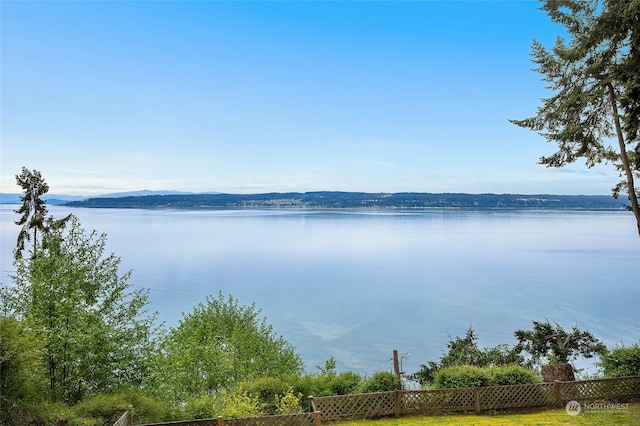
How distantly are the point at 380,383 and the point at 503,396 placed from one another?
3553mm

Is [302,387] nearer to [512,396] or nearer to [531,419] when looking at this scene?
[512,396]

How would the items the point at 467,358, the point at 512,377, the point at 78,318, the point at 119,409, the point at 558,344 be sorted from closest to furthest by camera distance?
the point at 119,409, the point at 512,377, the point at 78,318, the point at 467,358, the point at 558,344

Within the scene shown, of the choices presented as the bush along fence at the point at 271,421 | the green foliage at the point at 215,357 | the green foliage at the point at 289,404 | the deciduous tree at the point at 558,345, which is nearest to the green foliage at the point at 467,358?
the deciduous tree at the point at 558,345

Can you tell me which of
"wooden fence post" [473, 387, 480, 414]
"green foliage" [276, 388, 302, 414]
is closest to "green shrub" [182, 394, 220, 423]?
"green foliage" [276, 388, 302, 414]

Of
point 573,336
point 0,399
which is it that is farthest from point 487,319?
point 0,399

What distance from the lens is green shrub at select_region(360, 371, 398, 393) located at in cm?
1258

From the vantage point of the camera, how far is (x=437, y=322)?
146ft

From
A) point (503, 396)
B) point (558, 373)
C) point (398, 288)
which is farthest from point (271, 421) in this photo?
point (398, 288)

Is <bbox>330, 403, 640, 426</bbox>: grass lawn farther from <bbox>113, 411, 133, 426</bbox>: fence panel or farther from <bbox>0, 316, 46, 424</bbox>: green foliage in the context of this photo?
<bbox>0, 316, 46, 424</bbox>: green foliage

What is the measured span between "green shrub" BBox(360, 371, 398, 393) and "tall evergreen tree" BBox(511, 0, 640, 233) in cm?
851

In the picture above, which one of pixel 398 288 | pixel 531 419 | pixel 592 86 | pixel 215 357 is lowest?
pixel 398 288

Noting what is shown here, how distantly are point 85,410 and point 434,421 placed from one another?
30.5 ft

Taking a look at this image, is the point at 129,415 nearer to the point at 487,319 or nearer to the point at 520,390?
the point at 520,390

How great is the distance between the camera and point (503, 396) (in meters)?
12.1
